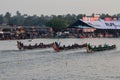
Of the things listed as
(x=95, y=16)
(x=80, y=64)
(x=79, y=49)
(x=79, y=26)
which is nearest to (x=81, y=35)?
(x=79, y=26)

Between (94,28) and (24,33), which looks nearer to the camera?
(94,28)

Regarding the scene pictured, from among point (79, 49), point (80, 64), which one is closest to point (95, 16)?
point (79, 49)

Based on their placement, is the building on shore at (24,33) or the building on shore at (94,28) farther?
the building on shore at (94,28)

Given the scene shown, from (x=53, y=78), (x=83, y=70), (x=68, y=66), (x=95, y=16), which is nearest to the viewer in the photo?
(x=53, y=78)

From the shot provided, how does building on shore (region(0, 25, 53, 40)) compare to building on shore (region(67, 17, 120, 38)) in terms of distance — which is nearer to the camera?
building on shore (region(0, 25, 53, 40))

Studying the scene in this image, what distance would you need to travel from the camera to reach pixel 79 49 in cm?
8894

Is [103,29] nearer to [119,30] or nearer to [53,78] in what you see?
[119,30]

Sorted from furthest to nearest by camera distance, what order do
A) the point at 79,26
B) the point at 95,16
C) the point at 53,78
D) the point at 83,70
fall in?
1. the point at 95,16
2. the point at 79,26
3. the point at 83,70
4. the point at 53,78

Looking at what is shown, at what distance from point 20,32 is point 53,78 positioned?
13214 cm

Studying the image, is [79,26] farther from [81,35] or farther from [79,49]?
[79,49]

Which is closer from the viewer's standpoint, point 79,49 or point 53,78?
point 53,78

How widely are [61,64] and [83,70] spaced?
6937 mm

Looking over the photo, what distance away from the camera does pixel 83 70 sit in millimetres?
51844

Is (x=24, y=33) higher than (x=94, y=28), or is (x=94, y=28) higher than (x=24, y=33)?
(x=94, y=28)
